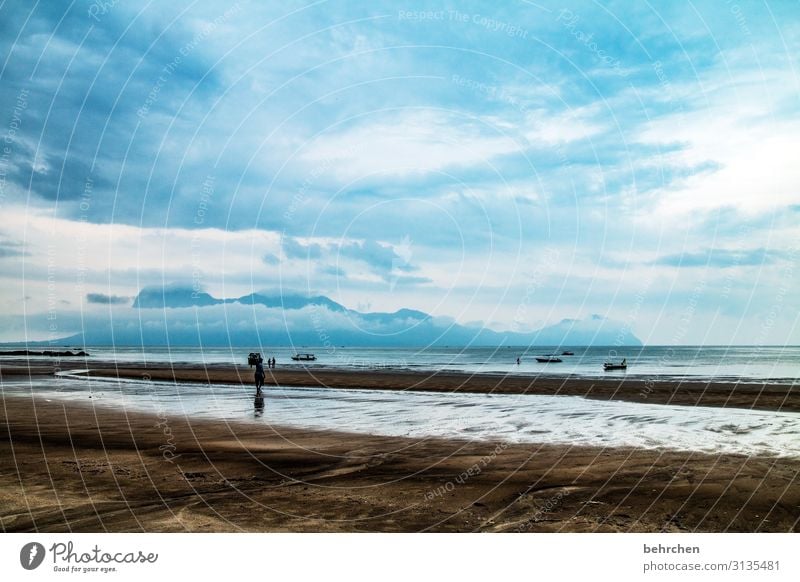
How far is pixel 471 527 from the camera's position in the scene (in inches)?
420

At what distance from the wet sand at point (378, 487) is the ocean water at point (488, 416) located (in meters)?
2.53

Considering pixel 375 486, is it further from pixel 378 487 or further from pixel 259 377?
pixel 259 377

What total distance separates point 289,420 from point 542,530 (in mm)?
17326

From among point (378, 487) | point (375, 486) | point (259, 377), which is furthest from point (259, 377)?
point (378, 487)

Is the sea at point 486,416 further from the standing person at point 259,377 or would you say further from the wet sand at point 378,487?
the wet sand at point 378,487

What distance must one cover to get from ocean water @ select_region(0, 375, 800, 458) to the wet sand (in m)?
2.53

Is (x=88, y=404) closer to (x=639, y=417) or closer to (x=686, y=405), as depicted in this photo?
Result: (x=639, y=417)

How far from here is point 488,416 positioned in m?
28.3

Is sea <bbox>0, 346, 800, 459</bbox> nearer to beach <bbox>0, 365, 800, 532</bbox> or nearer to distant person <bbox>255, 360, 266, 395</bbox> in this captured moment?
distant person <bbox>255, 360, 266, 395</bbox>

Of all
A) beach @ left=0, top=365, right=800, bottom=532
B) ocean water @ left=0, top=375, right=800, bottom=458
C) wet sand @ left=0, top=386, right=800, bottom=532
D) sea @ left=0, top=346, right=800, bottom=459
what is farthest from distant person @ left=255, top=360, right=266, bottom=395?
wet sand @ left=0, top=386, right=800, bottom=532

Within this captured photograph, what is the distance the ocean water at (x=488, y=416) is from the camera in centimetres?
2041

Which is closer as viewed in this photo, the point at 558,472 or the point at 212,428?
the point at 558,472

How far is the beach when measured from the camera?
10977 millimetres
